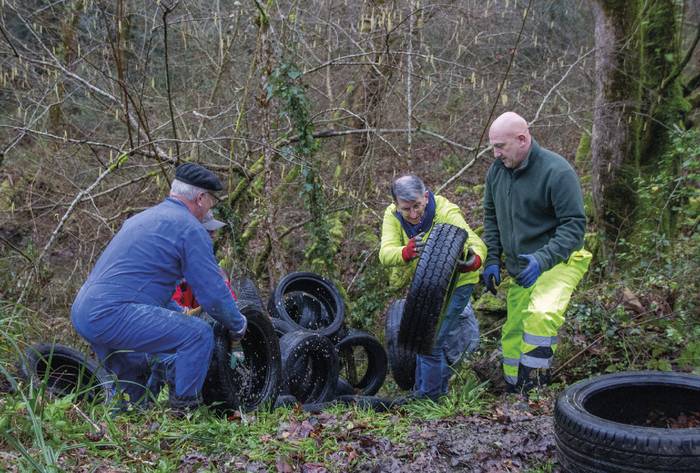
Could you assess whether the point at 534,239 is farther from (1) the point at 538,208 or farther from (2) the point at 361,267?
(2) the point at 361,267

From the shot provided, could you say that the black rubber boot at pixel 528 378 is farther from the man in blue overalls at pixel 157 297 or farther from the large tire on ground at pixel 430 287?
the man in blue overalls at pixel 157 297

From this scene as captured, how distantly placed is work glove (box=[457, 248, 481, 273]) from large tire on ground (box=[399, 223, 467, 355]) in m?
0.20

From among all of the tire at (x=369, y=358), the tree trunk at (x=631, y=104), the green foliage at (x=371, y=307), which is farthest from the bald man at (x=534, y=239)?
the green foliage at (x=371, y=307)

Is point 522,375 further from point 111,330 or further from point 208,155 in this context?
point 208,155

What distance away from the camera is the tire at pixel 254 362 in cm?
486

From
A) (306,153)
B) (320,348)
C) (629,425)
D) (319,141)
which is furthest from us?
(319,141)

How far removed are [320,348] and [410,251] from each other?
160cm

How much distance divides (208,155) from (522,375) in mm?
6384

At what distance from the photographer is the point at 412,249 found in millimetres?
5008

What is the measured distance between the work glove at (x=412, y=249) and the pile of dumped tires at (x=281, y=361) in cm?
127

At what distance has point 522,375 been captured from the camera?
4762 millimetres

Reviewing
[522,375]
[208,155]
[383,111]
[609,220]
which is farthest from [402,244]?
[208,155]

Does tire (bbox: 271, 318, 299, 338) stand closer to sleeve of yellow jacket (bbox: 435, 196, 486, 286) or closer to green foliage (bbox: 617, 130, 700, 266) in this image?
sleeve of yellow jacket (bbox: 435, 196, 486, 286)

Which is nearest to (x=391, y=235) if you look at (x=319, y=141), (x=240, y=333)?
(x=240, y=333)
